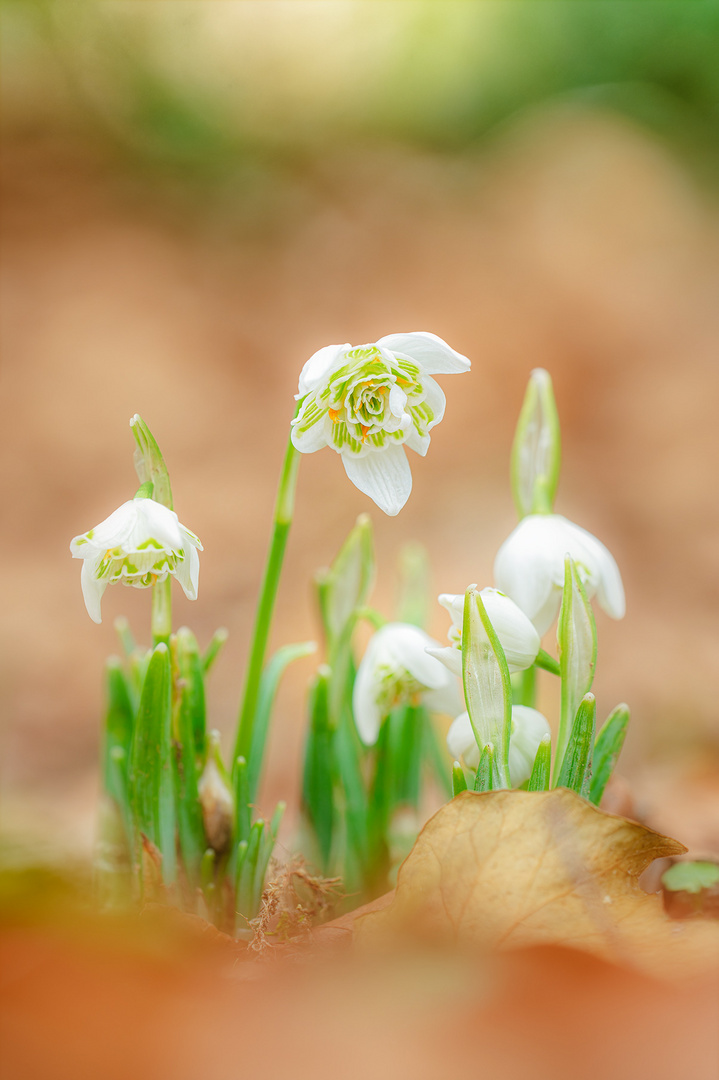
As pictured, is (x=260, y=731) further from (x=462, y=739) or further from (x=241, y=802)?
(x=462, y=739)

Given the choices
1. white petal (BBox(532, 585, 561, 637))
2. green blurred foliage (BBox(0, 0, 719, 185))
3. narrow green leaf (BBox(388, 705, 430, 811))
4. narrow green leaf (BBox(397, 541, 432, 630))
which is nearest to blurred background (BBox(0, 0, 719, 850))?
green blurred foliage (BBox(0, 0, 719, 185))

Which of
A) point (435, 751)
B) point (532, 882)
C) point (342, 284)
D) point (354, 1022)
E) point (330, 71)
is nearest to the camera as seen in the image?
point (354, 1022)

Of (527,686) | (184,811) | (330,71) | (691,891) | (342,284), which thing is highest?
(330,71)

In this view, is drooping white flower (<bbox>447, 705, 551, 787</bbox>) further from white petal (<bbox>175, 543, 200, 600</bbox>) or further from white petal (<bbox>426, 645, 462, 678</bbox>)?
white petal (<bbox>175, 543, 200, 600</bbox>)

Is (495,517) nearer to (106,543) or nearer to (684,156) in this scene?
(106,543)

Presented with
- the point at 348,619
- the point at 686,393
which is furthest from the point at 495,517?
the point at 348,619

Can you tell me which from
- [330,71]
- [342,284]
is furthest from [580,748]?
[330,71]
